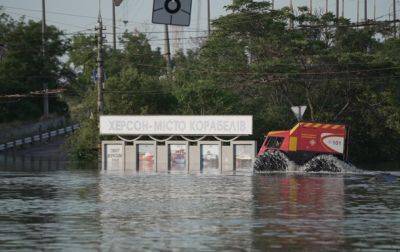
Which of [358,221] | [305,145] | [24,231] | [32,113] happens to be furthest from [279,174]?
[32,113]

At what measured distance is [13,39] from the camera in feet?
345

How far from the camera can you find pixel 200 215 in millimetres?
24625

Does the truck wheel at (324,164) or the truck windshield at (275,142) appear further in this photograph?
the truck windshield at (275,142)

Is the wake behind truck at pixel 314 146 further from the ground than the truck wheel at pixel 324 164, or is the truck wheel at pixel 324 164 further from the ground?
the wake behind truck at pixel 314 146

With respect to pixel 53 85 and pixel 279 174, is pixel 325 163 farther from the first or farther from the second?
pixel 53 85

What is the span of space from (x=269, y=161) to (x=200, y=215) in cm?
2800

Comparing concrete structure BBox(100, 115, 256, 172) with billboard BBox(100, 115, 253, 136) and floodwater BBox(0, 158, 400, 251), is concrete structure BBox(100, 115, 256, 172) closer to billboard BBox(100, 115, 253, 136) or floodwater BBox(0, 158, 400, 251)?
billboard BBox(100, 115, 253, 136)

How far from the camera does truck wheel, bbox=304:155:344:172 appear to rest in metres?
51.7

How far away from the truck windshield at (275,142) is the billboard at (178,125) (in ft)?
12.7

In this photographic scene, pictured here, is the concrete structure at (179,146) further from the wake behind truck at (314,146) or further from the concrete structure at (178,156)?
the wake behind truck at (314,146)

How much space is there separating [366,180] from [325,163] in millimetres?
9093

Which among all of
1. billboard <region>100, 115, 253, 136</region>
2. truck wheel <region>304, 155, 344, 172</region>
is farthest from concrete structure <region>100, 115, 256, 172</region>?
truck wheel <region>304, 155, 344, 172</region>

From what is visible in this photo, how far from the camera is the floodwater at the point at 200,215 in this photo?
61.7 feet

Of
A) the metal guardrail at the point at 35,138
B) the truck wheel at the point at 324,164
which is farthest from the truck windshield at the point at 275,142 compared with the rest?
the metal guardrail at the point at 35,138
